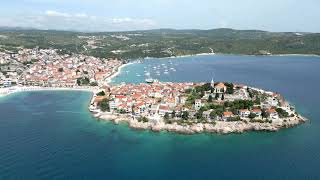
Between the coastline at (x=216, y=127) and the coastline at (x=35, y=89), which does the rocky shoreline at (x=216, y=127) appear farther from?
the coastline at (x=35, y=89)

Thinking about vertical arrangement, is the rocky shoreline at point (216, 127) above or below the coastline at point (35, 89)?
above

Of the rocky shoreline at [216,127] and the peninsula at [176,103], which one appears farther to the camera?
the peninsula at [176,103]

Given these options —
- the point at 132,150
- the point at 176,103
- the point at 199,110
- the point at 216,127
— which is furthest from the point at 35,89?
the point at 216,127

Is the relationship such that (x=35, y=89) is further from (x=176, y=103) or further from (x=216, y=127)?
(x=216, y=127)

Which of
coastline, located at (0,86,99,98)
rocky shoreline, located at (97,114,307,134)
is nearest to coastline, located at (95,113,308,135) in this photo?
rocky shoreline, located at (97,114,307,134)

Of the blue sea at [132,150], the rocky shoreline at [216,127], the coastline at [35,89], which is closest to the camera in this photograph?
the blue sea at [132,150]

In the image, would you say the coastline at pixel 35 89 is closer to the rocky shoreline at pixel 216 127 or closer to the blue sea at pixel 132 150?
the blue sea at pixel 132 150

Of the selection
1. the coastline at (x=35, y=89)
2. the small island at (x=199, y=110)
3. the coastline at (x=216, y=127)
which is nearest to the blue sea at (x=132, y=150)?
the coastline at (x=216, y=127)

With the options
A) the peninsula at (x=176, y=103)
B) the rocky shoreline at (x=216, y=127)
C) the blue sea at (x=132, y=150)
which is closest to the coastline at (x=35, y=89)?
the peninsula at (x=176, y=103)

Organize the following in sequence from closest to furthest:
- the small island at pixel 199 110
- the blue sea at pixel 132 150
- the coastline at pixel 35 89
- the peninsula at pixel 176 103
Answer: the blue sea at pixel 132 150
the small island at pixel 199 110
the peninsula at pixel 176 103
the coastline at pixel 35 89
